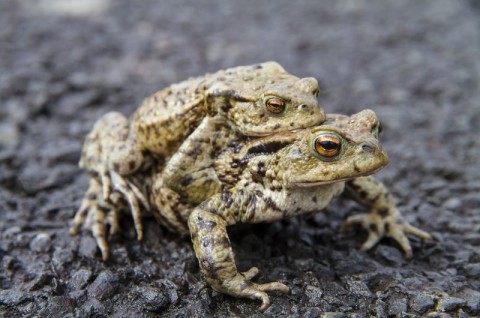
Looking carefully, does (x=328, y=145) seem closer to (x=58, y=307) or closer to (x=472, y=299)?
(x=472, y=299)

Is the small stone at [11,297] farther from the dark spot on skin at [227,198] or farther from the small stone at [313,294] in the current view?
the small stone at [313,294]

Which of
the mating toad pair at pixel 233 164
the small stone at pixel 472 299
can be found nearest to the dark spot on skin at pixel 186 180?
the mating toad pair at pixel 233 164

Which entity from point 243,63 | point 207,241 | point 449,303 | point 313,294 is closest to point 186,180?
point 207,241

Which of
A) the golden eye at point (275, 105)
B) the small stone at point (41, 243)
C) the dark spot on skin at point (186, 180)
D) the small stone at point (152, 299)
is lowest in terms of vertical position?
the small stone at point (152, 299)

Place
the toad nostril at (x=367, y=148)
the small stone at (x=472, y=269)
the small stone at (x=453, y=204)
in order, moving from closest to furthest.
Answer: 1. the toad nostril at (x=367, y=148)
2. the small stone at (x=472, y=269)
3. the small stone at (x=453, y=204)

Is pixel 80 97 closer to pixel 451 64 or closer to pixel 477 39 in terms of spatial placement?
pixel 451 64

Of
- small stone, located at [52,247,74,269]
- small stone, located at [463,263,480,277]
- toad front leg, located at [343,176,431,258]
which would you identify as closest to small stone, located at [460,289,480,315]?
small stone, located at [463,263,480,277]

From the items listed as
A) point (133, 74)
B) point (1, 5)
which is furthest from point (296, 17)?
point (1, 5)
